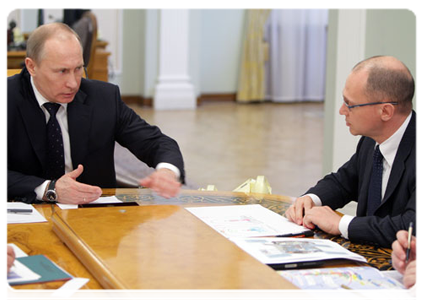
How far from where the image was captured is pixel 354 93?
7.81 feet

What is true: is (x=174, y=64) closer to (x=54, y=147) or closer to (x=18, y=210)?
(x=54, y=147)

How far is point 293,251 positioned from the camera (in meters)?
1.83

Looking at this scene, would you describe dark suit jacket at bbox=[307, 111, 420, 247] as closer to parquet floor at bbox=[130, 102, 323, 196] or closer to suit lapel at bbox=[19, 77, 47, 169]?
suit lapel at bbox=[19, 77, 47, 169]

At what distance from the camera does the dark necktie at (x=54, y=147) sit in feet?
9.73

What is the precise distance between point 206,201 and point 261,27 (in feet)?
33.7

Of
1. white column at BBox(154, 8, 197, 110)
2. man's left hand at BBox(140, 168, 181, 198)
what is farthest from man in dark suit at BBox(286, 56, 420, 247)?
white column at BBox(154, 8, 197, 110)

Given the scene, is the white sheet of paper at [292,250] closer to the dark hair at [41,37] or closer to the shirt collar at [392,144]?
the shirt collar at [392,144]

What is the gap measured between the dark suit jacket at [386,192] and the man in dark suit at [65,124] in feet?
2.12

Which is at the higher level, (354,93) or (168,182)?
(354,93)

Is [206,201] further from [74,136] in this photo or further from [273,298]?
[273,298]

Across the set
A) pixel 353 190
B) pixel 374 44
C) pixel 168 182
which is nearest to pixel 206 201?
pixel 168 182

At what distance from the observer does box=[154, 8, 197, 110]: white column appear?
36.8ft

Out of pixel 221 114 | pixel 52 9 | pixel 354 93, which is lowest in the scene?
pixel 221 114

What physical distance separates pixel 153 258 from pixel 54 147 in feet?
4.62
